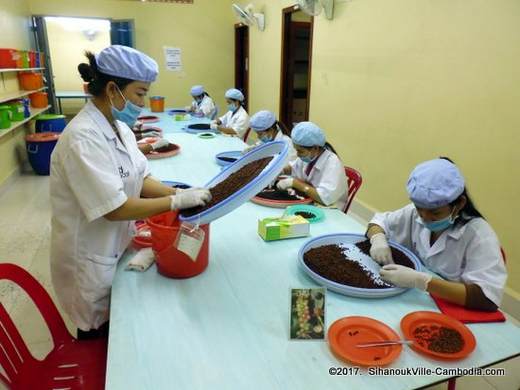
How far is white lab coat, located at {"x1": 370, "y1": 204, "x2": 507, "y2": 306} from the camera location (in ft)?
3.71

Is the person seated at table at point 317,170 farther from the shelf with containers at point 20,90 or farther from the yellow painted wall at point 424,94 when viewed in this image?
the shelf with containers at point 20,90

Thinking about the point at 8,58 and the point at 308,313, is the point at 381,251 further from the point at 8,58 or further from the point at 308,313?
the point at 8,58

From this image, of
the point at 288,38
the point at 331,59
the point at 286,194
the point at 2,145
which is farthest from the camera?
the point at 288,38

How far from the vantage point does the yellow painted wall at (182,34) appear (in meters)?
6.50

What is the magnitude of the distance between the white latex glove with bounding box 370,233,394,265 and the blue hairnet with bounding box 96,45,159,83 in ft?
3.37

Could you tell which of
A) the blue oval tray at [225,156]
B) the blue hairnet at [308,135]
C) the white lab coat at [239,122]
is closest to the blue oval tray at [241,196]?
the blue hairnet at [308,135]

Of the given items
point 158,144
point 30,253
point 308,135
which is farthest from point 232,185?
point 30,253

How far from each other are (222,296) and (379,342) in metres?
0.47

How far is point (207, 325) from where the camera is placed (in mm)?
1014

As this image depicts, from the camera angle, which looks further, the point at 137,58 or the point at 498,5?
the point at 498,5

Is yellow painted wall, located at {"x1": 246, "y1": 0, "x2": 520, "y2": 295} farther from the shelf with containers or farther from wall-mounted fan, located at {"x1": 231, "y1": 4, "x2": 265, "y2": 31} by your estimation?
the shelf with containers

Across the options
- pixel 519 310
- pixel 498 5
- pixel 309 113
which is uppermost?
pixel 498 5

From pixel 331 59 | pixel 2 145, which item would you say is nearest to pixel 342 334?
pixel 331 59

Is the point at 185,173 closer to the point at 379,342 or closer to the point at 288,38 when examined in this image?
the point at 379,342
